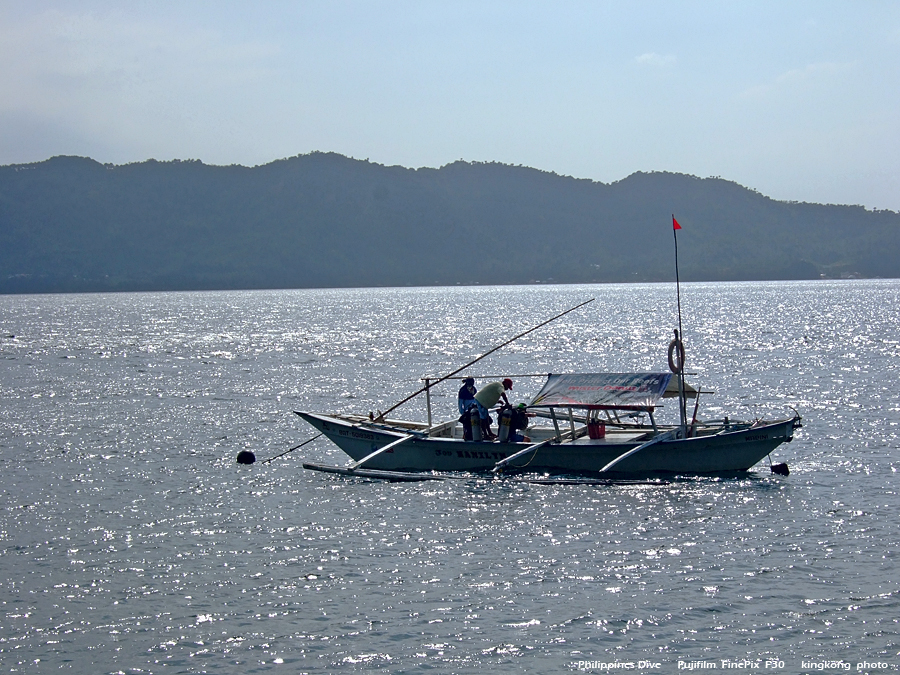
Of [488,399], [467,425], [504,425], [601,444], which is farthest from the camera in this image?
[467,425]

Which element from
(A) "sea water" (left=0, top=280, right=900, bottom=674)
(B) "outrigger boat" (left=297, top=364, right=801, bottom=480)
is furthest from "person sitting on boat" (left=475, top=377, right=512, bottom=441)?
(A) "sea water" (left=0, top=280, right=900, bottom=674)

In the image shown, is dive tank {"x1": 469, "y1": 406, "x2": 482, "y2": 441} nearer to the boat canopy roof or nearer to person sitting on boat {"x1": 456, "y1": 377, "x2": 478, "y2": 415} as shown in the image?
person sitting on boat {"x1": 456, "y1": 377, "x2": 478, "y2": 415}

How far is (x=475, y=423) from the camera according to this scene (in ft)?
98.8

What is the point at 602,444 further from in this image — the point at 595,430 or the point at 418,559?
the point at 418,559

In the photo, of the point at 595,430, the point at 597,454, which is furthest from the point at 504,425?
the point at 597,454

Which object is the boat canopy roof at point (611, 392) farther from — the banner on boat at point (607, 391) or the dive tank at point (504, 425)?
the dive tank at point (504, 425)

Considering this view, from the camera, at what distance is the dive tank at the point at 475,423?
3003 cm

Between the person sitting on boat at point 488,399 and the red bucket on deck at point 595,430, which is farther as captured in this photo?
the person sitting on boat at point 488,399

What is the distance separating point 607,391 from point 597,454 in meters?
1.91

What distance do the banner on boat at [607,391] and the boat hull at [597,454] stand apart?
1.31m

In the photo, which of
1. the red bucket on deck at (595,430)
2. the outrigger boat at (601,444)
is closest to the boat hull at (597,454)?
the outrigger boat at (601,444)

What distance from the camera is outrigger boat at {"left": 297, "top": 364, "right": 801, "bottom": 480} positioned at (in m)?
28.1

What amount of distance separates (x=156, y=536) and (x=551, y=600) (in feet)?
33.4

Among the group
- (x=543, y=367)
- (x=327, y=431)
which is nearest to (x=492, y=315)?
(x=543, y=367)
